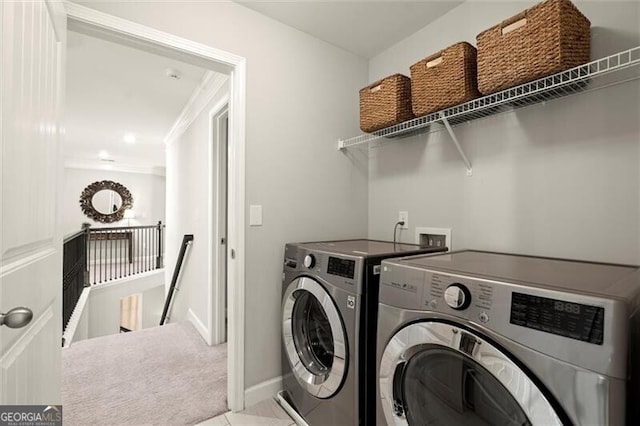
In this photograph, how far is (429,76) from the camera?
1552 mm

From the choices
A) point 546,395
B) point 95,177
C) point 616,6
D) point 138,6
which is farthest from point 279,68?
point 95,177

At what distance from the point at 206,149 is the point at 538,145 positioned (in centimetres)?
276

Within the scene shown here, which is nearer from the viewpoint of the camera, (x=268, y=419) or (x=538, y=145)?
(x=538, y=145)

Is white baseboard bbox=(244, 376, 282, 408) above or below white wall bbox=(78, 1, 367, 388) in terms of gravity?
below

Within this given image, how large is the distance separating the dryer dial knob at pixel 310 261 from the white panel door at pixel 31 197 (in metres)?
1.03

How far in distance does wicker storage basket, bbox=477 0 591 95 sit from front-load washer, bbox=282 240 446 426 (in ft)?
2.93

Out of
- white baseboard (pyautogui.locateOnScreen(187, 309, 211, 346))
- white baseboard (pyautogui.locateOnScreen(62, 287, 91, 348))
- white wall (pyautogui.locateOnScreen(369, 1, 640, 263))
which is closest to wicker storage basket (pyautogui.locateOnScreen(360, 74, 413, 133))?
white wall (pyautogui.locateOnScreen(369, 1, 640, 263))

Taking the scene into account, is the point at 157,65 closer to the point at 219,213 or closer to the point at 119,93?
the point at 119,93

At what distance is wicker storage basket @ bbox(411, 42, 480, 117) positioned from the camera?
141 cm

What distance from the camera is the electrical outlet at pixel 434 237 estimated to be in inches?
71.1

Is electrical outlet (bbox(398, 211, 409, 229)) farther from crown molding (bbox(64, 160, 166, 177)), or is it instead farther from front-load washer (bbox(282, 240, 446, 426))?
crown molding (bbox(64, 160, 166, 177))

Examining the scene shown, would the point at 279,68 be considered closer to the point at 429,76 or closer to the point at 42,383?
the point at 429,76

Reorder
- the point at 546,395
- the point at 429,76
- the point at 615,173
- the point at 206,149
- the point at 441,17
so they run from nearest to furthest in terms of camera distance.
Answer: the point at 546,395 → the point at 615,173 → the point at 429,76 → the point at 441,17 → the point at 206,149

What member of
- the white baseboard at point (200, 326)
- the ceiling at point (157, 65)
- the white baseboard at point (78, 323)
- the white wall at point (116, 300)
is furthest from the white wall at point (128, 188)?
the white baseboard at point (200, 326)
